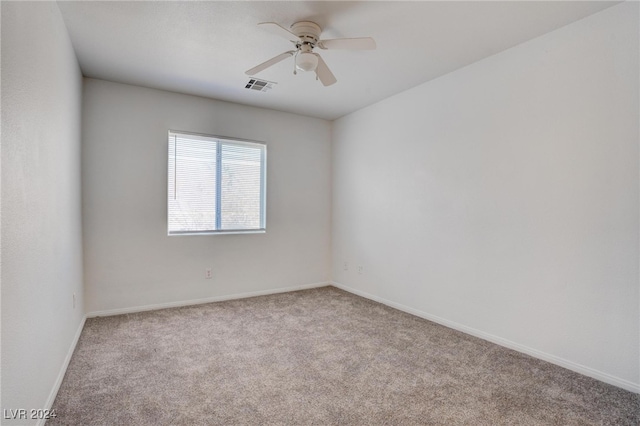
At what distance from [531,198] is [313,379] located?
226 centimetres

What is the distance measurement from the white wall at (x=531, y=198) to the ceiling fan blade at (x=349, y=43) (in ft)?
4.65

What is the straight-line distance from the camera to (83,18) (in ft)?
8.13

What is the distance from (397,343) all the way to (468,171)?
1.78 m

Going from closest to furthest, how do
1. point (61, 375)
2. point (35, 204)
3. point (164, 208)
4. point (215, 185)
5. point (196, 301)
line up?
point (35, 204)
point (61, 375)
point (164, 208)
point (196, 301)
point (215, 185)

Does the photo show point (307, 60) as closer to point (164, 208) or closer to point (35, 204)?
point (35, 204)

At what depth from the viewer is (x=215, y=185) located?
14.3ft

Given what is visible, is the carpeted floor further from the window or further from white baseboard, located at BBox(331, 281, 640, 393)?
the window

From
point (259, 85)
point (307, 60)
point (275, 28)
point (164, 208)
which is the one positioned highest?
point (259, 85)

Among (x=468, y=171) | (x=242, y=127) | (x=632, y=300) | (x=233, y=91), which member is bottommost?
(x=632, y=300)

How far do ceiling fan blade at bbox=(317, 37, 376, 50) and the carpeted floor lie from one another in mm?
2362

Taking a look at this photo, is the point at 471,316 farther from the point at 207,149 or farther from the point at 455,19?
the point at 207,149

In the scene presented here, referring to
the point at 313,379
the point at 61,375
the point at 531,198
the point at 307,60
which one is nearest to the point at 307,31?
the point at 307,60


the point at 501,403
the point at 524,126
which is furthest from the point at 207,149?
the point at 501,403

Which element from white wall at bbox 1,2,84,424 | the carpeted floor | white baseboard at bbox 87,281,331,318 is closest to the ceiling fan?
white wall at bbox 1,2,84,424
